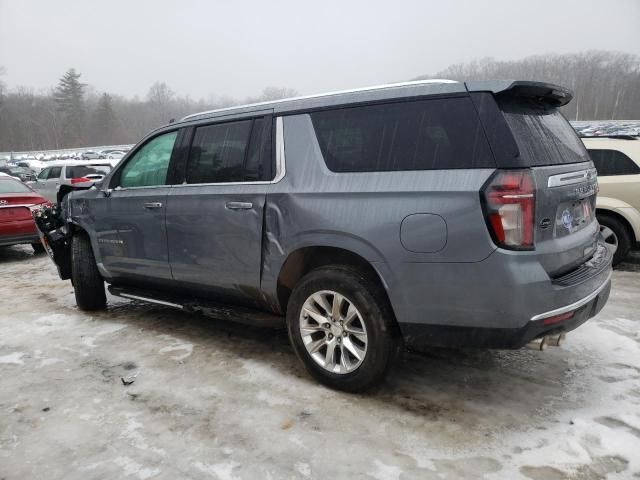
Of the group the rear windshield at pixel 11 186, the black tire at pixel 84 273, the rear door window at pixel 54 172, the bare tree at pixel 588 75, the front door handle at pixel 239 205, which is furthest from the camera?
the bare tree at pixel 588 75

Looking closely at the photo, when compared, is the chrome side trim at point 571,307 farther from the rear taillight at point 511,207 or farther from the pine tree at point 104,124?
the pine tree at point 104,124

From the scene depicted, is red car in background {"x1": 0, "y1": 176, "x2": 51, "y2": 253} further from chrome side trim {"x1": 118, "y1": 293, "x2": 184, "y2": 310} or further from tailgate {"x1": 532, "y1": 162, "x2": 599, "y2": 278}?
tailgate {"x1": 532, "y1": 162, "x2": 599, "y2": 278}

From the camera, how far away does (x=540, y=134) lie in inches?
107

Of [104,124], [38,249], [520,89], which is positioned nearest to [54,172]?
[38,249]

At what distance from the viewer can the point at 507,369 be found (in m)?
3.39

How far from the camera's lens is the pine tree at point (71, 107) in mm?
97625

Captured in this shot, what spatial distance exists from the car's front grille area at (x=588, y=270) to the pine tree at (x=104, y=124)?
110 meters

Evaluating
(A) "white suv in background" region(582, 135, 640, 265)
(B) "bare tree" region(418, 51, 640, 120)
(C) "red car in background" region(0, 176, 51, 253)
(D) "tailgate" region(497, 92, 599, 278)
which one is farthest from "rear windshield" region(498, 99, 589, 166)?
(B) "bare tree" region(418, 51, 640, 120)

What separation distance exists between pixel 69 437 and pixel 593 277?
10.0 feet

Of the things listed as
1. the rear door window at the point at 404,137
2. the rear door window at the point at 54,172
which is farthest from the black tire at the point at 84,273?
the rear door window at the point at 54,172

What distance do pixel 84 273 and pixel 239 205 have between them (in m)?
2.43

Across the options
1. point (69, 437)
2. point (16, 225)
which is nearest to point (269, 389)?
point (69, 437)

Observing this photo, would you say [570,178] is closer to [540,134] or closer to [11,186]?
[540,134]

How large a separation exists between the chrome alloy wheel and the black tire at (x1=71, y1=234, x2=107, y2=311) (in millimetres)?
2797
